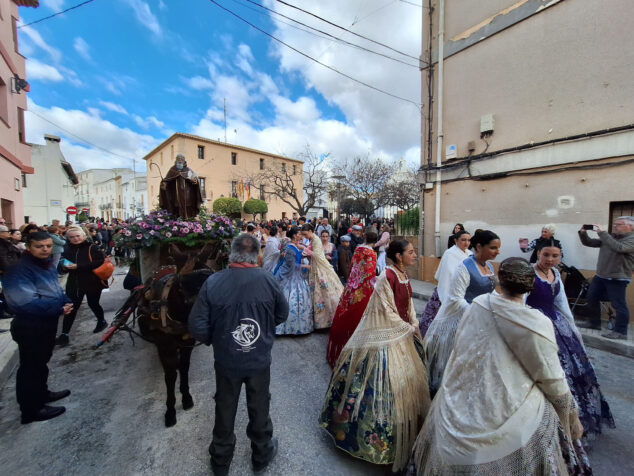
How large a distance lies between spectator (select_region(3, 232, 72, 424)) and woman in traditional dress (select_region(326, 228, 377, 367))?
300cm

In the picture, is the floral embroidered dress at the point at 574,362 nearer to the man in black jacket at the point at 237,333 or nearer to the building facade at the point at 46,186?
the man in black jacket at the point at 237,333

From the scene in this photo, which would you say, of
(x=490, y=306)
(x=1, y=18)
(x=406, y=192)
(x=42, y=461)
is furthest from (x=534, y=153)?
(x=406, y=192)

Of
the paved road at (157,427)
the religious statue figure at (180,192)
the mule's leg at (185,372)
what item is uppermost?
the religious statue figure at (180,192)

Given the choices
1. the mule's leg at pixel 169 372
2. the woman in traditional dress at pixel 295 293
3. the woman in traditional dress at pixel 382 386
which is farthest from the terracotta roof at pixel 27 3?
the woman in traditional dress at pixel 382 386

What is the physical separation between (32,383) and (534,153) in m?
9.26

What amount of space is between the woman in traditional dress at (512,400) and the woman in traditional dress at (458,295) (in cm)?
107

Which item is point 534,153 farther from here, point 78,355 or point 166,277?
point 78,355

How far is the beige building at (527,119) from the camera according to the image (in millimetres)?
5844

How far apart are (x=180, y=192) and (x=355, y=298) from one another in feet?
11.6

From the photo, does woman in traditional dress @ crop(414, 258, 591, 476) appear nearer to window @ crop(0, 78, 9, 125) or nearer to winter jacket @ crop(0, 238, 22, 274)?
winter jacket @ crop(0, 238, 22, 274)

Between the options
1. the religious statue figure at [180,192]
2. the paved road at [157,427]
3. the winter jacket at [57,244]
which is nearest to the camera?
the paved road at [157,427]

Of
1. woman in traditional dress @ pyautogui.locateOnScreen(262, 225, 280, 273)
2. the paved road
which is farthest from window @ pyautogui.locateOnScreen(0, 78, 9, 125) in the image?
the paved road

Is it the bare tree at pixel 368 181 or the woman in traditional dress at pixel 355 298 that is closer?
the woman in traditional dress at pixel 355 298

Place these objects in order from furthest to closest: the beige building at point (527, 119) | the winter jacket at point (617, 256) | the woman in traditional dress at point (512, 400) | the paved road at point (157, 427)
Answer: the beige building at point (527, 119)
the winter jacket at point (617, 256)
the paved road at point (157, 427)
the woman in traditional dress at point (512, 400)
